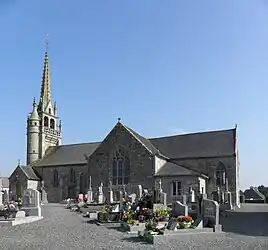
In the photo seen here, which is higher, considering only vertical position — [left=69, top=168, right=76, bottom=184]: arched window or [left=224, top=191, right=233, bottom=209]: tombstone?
[left=69, top=168, right=76, bottom=184]: arched window

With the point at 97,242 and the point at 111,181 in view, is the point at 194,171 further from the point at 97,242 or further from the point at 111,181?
the point at 97,242

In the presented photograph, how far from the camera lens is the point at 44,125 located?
6950 centimetres

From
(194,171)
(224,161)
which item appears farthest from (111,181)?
(224,161)

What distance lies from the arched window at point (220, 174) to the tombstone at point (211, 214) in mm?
30868

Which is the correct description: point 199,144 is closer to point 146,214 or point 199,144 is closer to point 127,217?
point 146,214

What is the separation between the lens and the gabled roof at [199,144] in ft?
163

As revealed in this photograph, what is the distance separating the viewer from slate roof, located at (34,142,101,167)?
202 feet

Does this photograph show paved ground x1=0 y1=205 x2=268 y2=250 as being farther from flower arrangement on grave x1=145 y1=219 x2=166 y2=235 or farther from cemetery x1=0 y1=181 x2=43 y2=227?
cemetery x1=0 y1=181 x2=43 y2=227

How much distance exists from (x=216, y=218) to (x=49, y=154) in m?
51.8

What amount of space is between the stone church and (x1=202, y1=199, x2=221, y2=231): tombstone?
24.4 m

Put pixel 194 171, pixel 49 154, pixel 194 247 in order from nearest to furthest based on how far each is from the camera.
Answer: pixel 194 247, pixel 194 171, pixel 49 154

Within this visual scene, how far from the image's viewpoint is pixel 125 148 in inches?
1981

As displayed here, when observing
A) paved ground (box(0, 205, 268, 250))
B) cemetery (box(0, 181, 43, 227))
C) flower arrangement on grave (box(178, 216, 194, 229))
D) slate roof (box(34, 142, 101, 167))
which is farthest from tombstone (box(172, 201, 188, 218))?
slate roof (box(34, 142, 101, 167))

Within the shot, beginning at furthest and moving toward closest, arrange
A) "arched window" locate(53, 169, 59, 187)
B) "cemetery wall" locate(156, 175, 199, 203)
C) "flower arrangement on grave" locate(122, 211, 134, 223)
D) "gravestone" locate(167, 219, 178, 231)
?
"arched window" locate(53, 169, 59, 187) < "cemetery wall" locate(156, 175, 199, 203) < "flower arrangement on grave" locate(122, 211, 134, 223) < "gravestone" locate(167, 219, 178, 231)
